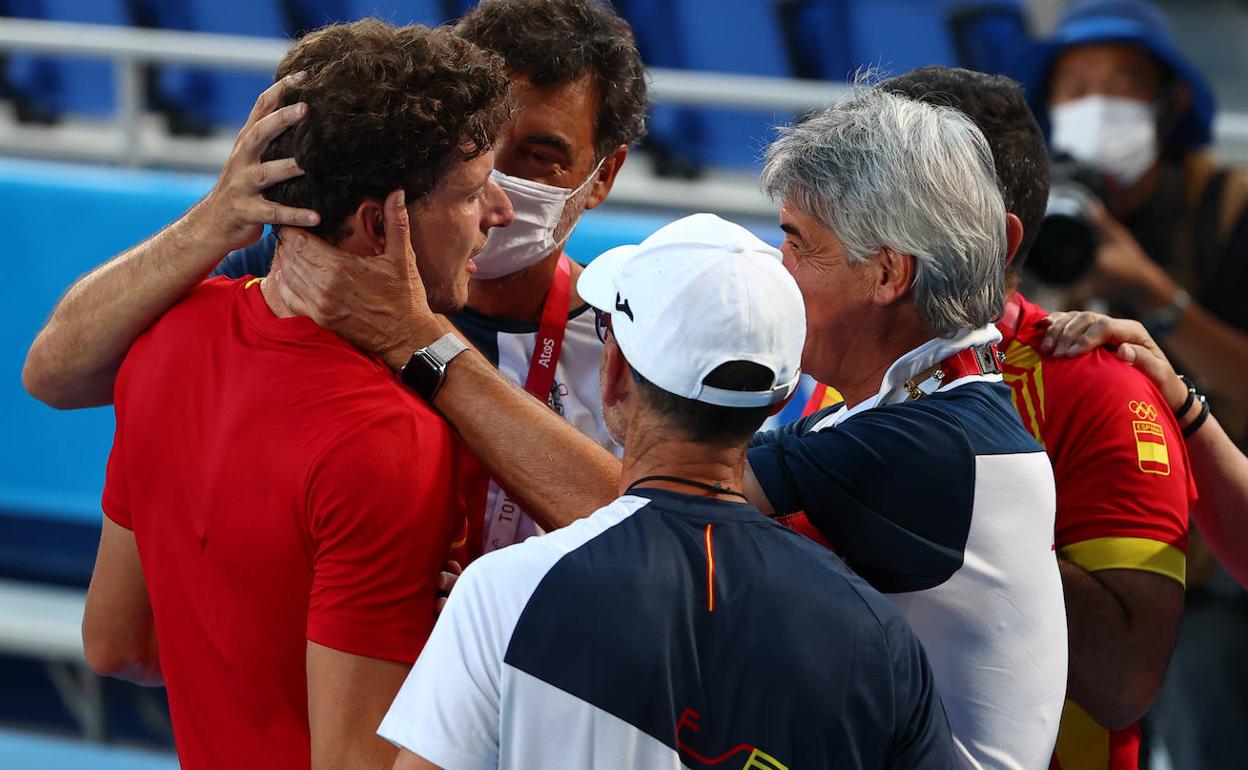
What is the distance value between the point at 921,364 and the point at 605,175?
801mm

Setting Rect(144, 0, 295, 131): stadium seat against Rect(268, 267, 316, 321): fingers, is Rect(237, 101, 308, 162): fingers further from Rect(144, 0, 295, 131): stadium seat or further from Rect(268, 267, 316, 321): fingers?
Rect(144, 0, 295, 131): stadium seat

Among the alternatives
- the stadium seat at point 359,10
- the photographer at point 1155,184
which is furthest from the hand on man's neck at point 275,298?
the stadium seat at point 359,10

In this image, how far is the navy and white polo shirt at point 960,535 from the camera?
162cm

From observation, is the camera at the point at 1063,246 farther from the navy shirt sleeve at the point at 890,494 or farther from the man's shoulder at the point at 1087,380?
the navy shirt sleeve at the point at 890,494

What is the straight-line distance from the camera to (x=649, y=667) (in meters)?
1.38

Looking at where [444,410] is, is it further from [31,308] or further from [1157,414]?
[31,308]

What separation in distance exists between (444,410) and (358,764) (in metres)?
0.41

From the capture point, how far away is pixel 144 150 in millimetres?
4316

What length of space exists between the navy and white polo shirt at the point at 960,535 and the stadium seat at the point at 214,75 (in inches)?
157

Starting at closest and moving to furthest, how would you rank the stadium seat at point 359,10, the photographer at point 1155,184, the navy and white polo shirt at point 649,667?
the navy and white polo shirt at point 649,667 < the photographer at point 1155,184 < the stadium seat at point 359,10

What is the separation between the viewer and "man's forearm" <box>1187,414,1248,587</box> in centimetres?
209

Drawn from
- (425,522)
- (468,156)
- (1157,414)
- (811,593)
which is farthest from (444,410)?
(1157,414)

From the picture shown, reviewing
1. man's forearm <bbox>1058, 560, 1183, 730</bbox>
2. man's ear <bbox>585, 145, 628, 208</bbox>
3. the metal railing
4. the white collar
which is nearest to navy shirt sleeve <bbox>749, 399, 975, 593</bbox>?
the white collar

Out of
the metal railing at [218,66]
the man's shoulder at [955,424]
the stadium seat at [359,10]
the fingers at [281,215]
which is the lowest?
the stadium seat at [359,10]
